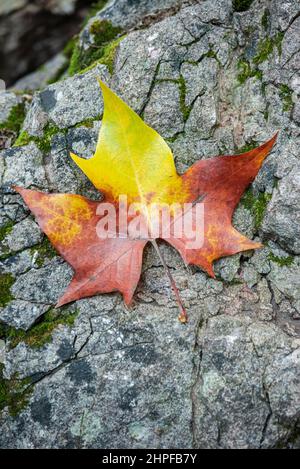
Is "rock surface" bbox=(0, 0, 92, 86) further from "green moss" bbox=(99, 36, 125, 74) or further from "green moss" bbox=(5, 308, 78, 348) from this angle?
"green moss" bbox=(5, 308, 78, 348)

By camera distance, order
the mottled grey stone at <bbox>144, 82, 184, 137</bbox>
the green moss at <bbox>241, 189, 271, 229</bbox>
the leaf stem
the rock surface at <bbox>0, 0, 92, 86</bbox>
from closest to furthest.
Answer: the leaf stem
the green moss at <bbox>241, 189, 271, 229</bbox>
the mottled grey stone at <bbox>144, 82, 184, 137</bbox>
the rock surface at <bbox>0, 0, 92, 86</bbox>

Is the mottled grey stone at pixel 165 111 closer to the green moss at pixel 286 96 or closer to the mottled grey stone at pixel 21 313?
the green moss at pixel 286 96

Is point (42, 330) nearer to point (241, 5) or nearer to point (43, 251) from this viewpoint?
point (43, 251)

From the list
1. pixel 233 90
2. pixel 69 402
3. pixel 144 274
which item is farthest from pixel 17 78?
pixel 69 402

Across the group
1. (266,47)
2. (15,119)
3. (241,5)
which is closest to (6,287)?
(15,119)

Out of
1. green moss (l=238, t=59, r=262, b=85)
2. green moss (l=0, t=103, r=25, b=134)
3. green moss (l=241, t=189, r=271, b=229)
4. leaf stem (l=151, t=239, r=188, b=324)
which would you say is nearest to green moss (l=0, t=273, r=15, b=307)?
leaf stem (l=151, t=239, r=188, b=324)

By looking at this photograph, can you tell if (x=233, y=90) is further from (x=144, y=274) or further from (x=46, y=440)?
(x=46, y=440)
